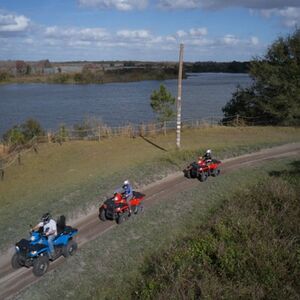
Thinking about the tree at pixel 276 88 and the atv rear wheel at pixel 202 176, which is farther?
the tree at pixel 276 88

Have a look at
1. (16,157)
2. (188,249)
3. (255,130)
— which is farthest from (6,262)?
(255,130)

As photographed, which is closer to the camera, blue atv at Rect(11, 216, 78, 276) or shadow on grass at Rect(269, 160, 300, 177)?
blue atv at Rect(11, 216, 78, 276)

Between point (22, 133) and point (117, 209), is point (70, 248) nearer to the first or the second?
point (117, 209)

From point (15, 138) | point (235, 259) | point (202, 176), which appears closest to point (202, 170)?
point (202, 176)

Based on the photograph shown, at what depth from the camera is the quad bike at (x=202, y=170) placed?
63.1ft

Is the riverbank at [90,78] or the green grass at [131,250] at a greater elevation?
the riverbank at [90,78]

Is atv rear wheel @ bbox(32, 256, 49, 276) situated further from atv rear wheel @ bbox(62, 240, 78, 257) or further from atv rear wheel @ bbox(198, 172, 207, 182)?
atv rear wheel @ bbox(198, 172, 207, 182)

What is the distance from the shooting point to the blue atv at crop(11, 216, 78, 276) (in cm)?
1123

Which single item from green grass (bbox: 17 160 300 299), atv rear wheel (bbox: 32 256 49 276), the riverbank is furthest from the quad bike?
the riverbank

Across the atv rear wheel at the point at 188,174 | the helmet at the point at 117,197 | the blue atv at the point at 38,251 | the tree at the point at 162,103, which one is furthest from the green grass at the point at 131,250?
the tree at the point at 162,103

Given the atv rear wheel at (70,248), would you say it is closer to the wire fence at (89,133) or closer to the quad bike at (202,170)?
the quad bike at (202,170)

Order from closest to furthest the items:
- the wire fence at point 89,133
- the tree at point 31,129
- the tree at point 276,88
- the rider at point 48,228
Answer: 1. the rider at point 48,228
2. the wire fence at point 89,133
3. the tree at point 31,129
4. the tree at point 276,88

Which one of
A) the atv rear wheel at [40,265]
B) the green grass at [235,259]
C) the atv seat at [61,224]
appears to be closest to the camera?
the green grass at [235,259]

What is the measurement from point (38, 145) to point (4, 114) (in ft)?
89.6
